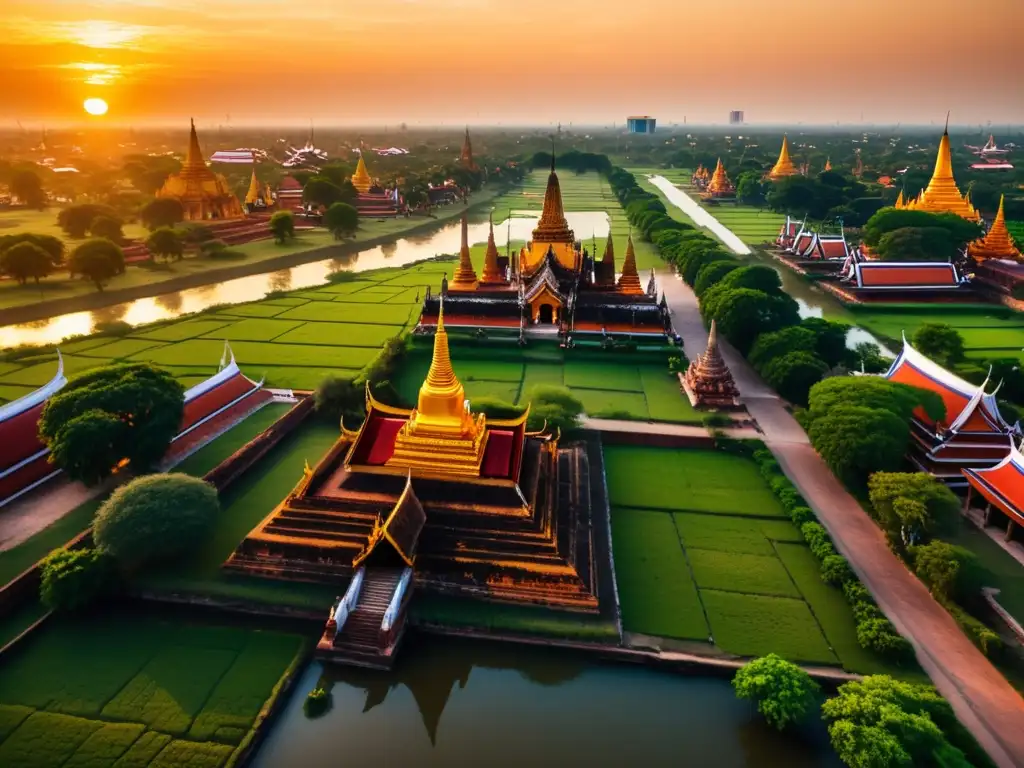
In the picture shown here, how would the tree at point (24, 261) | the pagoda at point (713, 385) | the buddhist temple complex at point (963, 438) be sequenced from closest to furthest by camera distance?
the buddhist temple complex at point (963, 438) < the pagoda at point (713, 385) < the tree at point (24, 261)

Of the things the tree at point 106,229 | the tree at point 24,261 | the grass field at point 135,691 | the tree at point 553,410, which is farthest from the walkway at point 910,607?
the tree at point 106,229

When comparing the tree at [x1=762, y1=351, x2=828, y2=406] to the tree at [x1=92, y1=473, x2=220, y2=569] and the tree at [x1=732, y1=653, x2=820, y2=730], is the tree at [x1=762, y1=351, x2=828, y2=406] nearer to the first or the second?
the tree at [x1=732, y1=653, x2=820, y2=730]

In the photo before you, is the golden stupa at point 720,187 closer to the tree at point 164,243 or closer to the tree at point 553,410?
the tree at point 164,243

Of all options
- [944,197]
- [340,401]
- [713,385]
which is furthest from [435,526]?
[944,197]

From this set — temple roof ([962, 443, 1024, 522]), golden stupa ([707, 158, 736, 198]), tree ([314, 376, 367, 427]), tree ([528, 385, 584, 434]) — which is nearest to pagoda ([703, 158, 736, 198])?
golden stupa ([707, 158, 736, 198])

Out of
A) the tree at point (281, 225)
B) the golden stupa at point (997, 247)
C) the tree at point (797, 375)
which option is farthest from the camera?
the tree at point (281, 225)

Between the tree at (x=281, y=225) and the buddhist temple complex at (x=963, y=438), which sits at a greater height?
the tree at (x=281, y=225)

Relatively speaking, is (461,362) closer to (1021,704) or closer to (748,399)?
(748,399)
